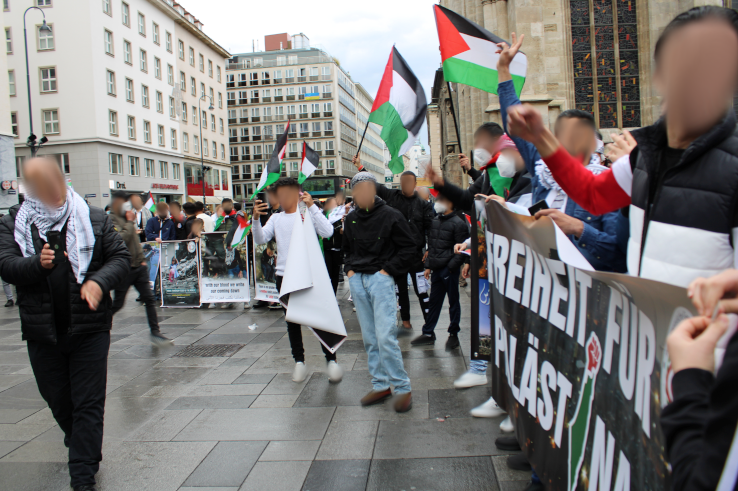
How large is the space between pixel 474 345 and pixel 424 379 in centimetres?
93

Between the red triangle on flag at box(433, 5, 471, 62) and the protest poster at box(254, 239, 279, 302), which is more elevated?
the red triangle on flag at box(433, 5, 471, 62)

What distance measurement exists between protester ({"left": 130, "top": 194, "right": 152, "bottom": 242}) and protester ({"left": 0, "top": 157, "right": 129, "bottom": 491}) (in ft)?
15.4

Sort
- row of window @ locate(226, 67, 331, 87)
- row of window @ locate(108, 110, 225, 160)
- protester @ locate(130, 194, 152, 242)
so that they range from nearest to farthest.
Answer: protester @ locate(130, 194, 152, 242) < row of window @ locate(108, 110, 225, 160) < row of window @ locate(226, 67, 331, 87)

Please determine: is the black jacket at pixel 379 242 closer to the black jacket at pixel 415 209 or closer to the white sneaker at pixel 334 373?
the white sneaker at pixel 334 373

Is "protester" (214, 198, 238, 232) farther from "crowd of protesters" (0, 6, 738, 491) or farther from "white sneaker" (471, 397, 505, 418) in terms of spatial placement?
"white sneaker" (471, 397, 505, 418)

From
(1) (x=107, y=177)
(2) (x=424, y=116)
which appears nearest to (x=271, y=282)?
(2) (x=424, y=116)

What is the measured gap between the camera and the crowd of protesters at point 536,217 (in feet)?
3.52

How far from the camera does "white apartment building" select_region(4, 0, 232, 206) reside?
36344mm

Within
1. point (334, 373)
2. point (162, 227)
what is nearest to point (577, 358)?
point (334, 373)

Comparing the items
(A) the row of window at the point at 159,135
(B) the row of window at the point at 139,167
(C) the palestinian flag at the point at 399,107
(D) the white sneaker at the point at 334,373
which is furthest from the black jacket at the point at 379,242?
(A) the row of window at the point at 159,135

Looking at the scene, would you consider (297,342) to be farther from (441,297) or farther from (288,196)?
(441,297)

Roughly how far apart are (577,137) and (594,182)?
0.96 m

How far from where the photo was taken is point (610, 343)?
66.0 inches

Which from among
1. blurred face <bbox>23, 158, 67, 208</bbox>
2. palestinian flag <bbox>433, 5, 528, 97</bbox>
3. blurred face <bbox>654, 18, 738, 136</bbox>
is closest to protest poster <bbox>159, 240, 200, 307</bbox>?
blurred face <bbox>23, 158, 67, 208</bbox>
